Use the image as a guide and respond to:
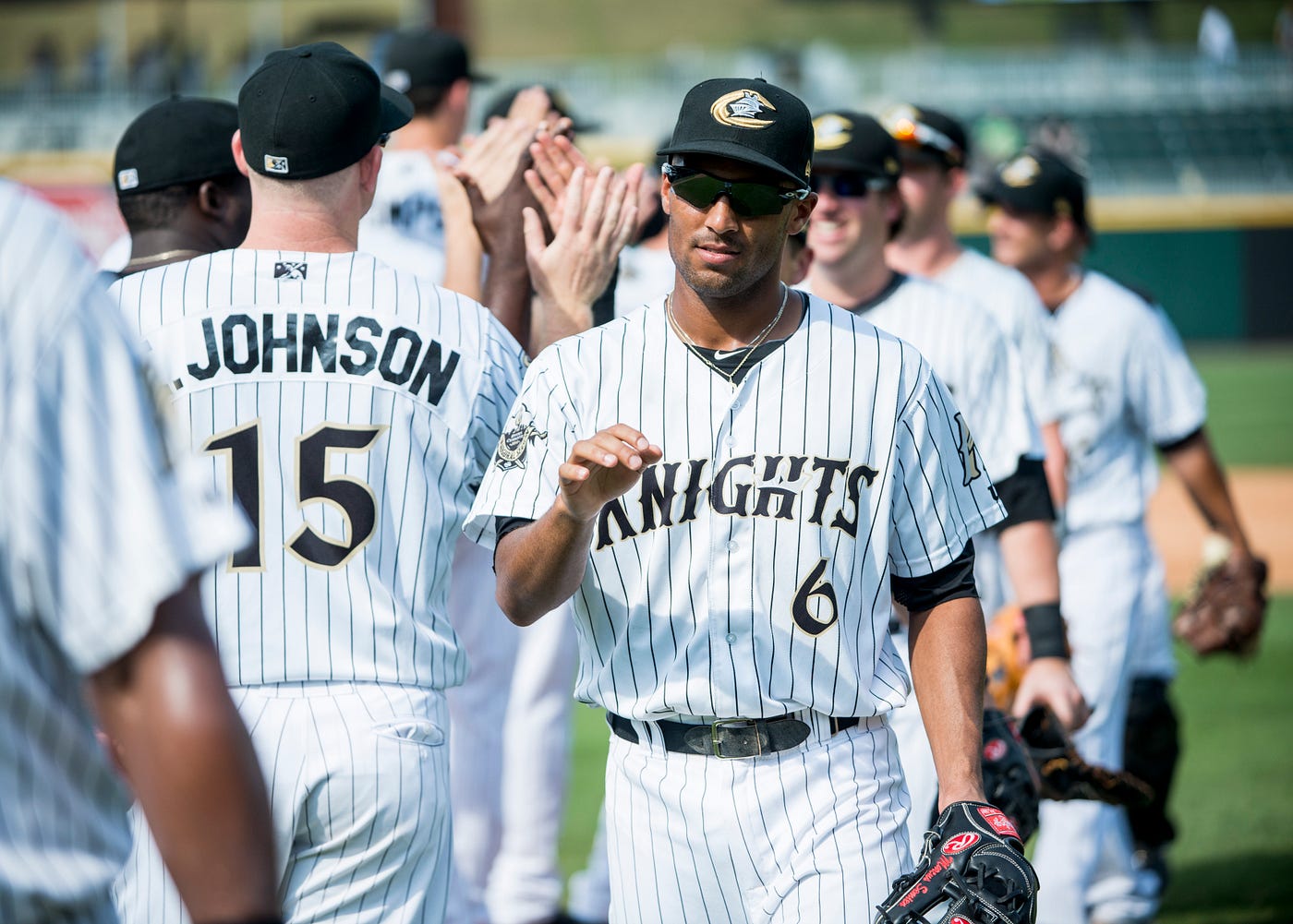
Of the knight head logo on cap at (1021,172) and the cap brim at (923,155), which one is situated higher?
the cap brim at (923,155)

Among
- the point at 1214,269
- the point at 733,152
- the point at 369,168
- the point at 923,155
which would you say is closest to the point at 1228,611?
the point at 923,155

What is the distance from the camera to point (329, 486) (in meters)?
2.94

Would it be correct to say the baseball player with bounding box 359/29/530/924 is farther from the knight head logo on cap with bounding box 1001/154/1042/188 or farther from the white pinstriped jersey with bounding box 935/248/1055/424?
the knight head logo on cap with bounding box 1001/154/1042/188

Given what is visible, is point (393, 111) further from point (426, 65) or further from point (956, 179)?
point (956, 179)

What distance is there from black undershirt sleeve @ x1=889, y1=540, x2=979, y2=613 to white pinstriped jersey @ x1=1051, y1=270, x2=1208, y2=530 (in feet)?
9.87

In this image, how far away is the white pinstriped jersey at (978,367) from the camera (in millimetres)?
4227

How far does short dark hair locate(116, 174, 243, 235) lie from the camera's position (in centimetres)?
372

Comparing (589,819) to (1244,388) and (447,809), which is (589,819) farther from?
(1244,388)

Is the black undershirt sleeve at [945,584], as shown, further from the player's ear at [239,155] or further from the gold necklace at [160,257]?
the gold necklace at [160,257]

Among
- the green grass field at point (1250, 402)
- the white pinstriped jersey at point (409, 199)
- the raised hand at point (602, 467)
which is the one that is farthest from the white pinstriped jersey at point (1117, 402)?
the green grass field at point (1250, 402)

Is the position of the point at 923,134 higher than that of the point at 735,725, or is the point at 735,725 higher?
the point at 923,134

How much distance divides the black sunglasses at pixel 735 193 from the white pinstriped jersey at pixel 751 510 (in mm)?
251

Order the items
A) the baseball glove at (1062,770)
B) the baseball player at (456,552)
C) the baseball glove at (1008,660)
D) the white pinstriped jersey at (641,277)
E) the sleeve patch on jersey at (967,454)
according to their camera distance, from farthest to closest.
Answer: the white pinstriped jersey at (641,277)
the baseball player at (456,552)
the baseball glove at (1008,660)
the baseball glove at (1062,770)
the sleeve patch on jersey at (967,454)

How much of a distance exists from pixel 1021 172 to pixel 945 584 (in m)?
3.61
